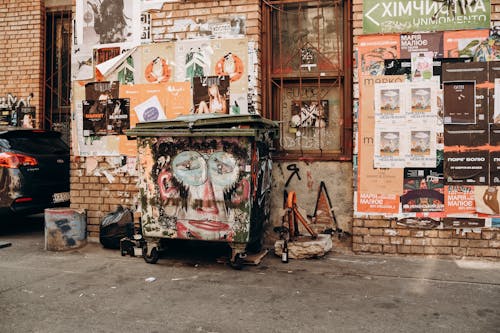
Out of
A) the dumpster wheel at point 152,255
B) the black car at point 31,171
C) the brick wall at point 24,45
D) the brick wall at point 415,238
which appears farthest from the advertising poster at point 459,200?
the brick wall at point 24,45

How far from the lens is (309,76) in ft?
20.6

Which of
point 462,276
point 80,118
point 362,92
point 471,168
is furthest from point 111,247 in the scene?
point 471,168

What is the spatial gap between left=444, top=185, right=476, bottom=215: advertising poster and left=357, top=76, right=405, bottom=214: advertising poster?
1.87 feet

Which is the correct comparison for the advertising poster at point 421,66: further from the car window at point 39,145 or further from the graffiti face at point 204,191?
the car window at point 39,145

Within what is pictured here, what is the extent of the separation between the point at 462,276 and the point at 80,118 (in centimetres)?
554

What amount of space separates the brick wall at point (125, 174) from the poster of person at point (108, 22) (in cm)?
31

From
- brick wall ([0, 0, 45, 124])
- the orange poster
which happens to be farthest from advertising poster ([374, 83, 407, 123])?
brick wall ([0, 0, 45, 124])

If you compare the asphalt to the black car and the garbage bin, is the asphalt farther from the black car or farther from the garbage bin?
the black car

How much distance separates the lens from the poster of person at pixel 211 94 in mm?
6242

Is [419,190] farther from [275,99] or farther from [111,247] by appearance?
[111,247]

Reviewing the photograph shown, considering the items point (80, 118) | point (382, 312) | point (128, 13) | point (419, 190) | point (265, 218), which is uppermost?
point (128, 13)

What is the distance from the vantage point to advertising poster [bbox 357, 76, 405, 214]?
569 centimetres

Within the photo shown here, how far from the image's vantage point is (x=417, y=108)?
18.5 ft

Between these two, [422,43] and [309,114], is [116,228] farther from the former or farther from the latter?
[422,43]
